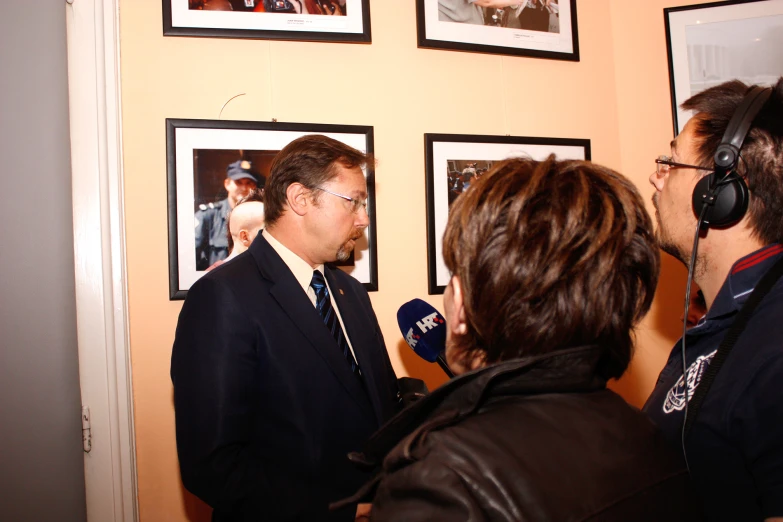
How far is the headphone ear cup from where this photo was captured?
1.35 m

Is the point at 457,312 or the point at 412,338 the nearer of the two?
the point at 457,312

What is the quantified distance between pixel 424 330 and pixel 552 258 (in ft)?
3.30

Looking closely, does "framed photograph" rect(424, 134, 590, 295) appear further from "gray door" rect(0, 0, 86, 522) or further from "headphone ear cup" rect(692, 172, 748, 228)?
"gray door" rect(0, 0, 86, 522)

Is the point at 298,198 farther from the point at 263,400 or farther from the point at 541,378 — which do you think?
the point at 541,378

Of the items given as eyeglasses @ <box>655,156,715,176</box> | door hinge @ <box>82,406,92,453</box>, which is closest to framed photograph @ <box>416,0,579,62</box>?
eyeglasses @ <box>655,156,715,176</box>

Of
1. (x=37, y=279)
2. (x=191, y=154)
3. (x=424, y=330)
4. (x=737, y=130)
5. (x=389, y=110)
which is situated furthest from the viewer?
(x=389, y=110)

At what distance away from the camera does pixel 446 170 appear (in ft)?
8.44

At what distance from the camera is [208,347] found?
1628 mm

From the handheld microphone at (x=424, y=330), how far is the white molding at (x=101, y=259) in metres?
1.20

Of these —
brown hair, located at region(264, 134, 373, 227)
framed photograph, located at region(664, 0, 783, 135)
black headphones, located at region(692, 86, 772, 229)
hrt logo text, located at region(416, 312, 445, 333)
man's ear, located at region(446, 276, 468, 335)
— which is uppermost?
framed photograph, located at region(664, 0, 783, 135)

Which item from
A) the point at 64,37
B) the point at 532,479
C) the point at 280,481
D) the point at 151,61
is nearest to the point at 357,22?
the point at 151,61

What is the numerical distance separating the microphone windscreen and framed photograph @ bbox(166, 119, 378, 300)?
91 centimetres

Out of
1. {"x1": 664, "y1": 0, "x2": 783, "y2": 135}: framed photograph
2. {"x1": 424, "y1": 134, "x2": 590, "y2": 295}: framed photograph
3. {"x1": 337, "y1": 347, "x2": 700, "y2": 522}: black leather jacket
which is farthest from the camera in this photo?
{"x1": 664, "y1": 0, "x2": 783, "y2": 135}: framed photograph

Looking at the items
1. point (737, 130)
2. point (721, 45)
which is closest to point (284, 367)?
point (737, 130)
